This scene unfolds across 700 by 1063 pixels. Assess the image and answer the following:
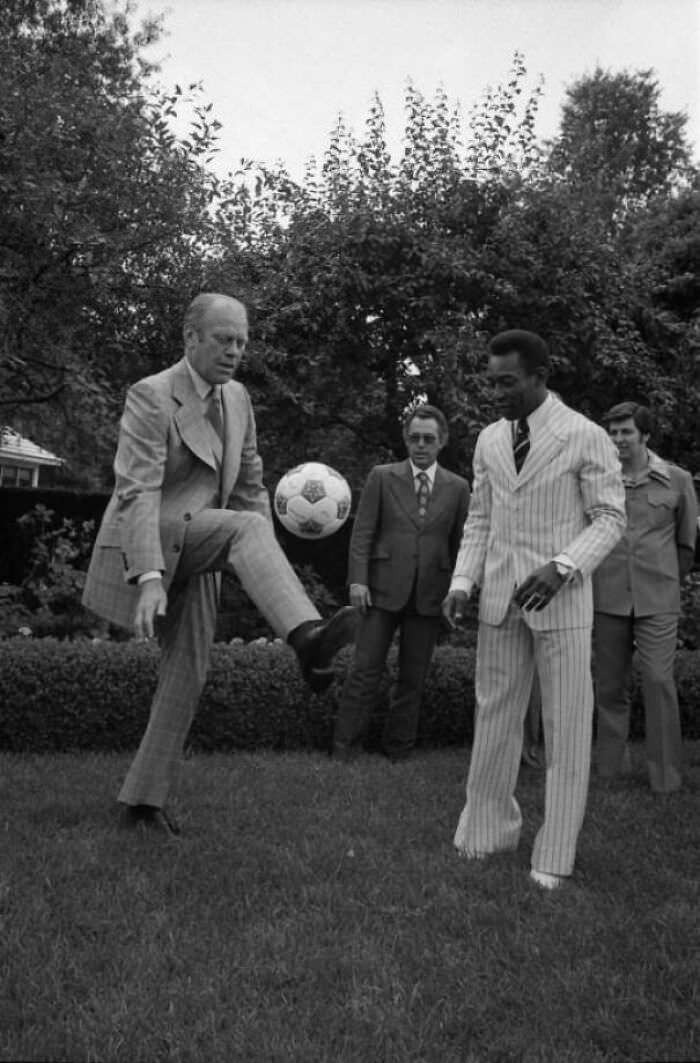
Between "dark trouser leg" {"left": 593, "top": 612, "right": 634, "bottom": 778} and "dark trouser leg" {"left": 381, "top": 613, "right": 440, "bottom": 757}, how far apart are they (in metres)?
1.10

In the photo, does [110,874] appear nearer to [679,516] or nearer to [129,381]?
[679,516]

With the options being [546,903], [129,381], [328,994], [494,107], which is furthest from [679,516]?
[494,107]

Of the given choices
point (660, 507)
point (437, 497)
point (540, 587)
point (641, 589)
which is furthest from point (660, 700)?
point (540, 587)

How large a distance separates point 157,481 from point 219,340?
1.97 ft

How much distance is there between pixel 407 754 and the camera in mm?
6820

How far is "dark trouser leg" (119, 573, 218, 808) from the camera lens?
445 cm

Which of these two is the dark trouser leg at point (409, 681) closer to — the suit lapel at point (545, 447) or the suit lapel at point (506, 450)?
the suit lapel at point (506, 450)

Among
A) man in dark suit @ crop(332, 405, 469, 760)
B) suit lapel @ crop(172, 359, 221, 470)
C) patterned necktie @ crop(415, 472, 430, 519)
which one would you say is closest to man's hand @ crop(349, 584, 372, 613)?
man in dark suit @ crop(332, 405, 469, 760)

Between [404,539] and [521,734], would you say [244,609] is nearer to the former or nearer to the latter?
[404,539]

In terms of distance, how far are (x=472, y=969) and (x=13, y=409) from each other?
8593 millimetres

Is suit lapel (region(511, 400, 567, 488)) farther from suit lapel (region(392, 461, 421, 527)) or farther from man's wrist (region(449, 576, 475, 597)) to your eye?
suit lapel (region(392, 461, 421, 527))

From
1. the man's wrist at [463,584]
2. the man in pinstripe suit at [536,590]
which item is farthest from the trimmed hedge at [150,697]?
the man's wrist at [463,584]

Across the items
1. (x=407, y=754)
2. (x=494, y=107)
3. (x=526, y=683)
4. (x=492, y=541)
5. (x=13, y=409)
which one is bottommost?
(x=407, y=754)

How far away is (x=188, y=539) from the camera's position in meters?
4.07
